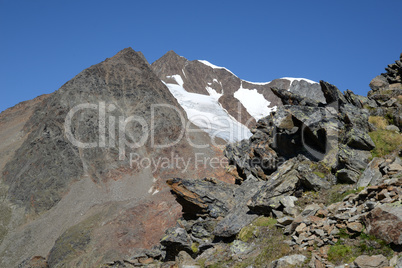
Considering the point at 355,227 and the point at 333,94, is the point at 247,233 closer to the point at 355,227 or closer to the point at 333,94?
the point at 355,227

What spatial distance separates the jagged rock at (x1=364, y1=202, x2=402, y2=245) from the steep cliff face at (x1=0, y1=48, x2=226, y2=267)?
49.6 m

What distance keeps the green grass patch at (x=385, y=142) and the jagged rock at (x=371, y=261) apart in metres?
9.53

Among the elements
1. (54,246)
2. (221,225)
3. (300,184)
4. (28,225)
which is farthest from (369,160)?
(28,225)

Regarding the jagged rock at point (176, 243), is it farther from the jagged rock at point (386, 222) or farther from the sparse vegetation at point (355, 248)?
the jagged rock at point (386, 222)

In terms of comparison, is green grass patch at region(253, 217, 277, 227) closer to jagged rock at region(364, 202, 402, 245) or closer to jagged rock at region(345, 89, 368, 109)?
jagged rock at region(364, 202, 402, 245)

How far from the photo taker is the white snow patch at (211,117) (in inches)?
5044

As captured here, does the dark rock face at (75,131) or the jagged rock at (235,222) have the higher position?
the dark rock face at (75,131)

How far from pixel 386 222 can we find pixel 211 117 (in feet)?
462

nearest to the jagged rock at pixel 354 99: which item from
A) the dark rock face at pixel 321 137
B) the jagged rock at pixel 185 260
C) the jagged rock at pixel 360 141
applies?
the dark rock face at pixel 321 137

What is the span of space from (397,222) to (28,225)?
73838mm

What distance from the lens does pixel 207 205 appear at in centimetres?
2412

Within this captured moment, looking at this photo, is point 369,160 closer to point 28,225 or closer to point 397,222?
point 397,222
